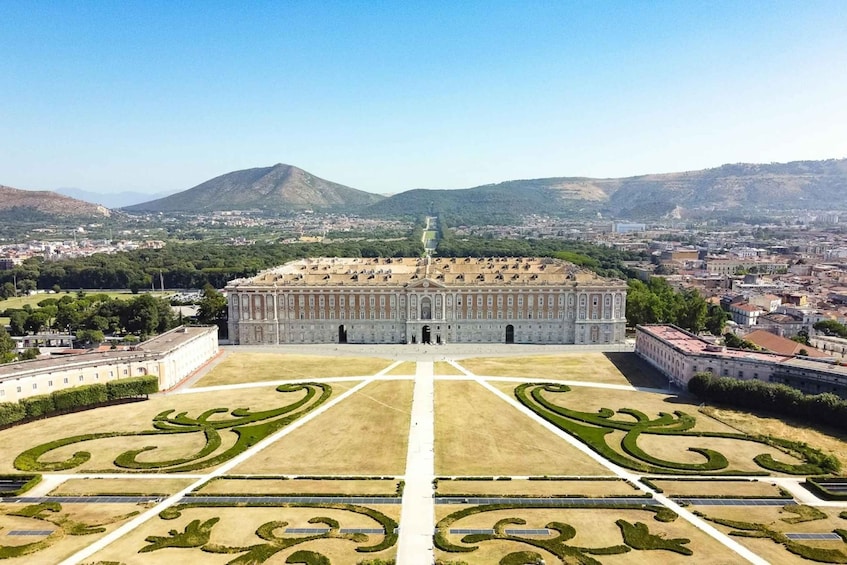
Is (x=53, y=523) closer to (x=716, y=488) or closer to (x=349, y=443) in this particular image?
(x=349, y=443)

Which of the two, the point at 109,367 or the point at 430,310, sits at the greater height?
the point at 430,310

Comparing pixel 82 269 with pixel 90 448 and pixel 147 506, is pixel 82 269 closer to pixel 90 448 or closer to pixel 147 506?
pixel 90 448

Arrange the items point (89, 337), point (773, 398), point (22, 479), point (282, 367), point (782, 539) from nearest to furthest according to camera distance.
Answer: point (782, 539) → point (22, 479) → point (773, 398) → point (282, 367) → point (89, 337)

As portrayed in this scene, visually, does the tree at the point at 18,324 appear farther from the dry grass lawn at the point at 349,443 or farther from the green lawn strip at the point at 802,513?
the green lawn strip at the point at 802,513

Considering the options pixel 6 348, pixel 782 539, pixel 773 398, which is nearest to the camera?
pixel 782 539

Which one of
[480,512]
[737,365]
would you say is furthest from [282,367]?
[737,365]

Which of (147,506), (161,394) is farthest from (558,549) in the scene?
(161,394)

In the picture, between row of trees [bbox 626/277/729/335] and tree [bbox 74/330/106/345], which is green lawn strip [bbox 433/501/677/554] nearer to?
row of trees [bbox 626/277/729/335]

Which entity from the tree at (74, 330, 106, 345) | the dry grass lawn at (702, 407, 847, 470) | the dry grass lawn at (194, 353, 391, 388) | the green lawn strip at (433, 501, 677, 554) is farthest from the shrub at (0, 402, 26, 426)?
the dry grass lawn at (702, 407, 847, 470)
